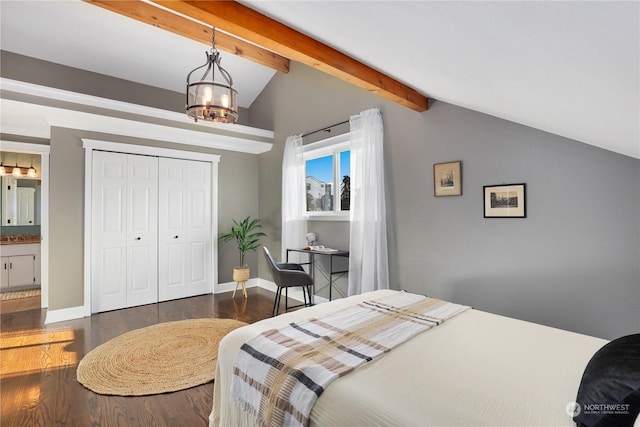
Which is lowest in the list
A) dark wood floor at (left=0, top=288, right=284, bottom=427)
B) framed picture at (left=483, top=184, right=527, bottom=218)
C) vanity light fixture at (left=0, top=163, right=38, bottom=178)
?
dark wood floor at (left=0, top=288, right=284, bottom=427)

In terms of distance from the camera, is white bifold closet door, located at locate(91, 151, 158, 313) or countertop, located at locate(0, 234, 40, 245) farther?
countertop, located at locate(0, 234, 40, 245)

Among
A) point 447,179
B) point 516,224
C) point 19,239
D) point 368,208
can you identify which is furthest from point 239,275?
point 19,239

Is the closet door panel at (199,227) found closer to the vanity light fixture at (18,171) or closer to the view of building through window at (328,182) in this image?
the view of building through window at (328,182)

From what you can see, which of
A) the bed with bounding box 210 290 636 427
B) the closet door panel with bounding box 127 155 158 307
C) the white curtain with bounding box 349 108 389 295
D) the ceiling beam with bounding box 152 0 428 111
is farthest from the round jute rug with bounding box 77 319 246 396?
the ceiling beam with bounding box 152 0 428 111

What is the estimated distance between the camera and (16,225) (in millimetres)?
5680

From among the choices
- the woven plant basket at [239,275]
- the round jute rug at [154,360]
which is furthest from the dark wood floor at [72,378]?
the woven plant basket at [239,275]

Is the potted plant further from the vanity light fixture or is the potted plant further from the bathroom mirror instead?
the bathroom mirror

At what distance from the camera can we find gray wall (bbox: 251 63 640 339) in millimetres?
2109

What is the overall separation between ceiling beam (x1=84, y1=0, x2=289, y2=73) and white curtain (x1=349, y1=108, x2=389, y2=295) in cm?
182

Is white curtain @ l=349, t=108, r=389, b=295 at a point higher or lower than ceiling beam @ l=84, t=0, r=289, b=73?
lower

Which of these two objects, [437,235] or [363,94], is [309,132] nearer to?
[363,94]

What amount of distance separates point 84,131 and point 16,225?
3366 millimetres

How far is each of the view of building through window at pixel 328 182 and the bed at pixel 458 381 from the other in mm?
2619

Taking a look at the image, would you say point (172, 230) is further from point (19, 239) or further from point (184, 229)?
point (19, 239)
